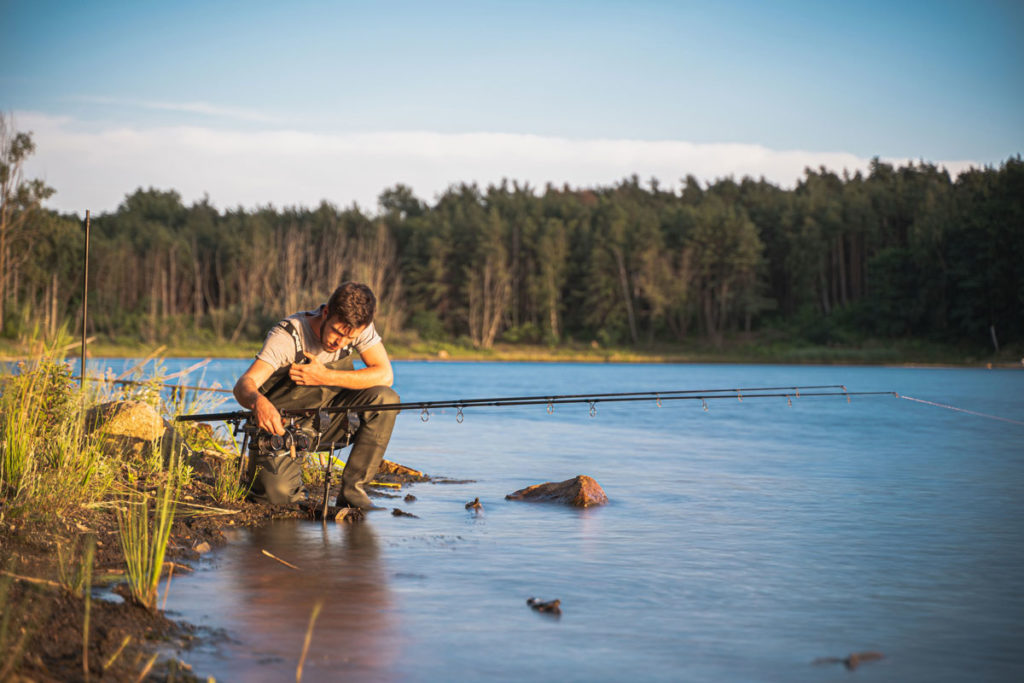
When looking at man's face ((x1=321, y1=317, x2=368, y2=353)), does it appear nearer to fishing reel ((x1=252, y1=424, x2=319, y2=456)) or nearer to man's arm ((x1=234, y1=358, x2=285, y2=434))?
man's arm ((x1=234, y1=358, x2=285, y2=434))

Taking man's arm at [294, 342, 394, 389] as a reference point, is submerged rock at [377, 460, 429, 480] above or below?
below

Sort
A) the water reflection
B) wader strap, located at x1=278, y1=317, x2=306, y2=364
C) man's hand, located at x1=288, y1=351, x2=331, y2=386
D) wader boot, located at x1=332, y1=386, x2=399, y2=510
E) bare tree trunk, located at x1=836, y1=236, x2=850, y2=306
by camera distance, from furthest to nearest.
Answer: bare tree trunk, located at x1=836, y1=236, x2=850, y2=306 < wader boot, located at x1=332, y1=386, x2=399, y2=510 < wader strap, located at x1=278, y1=317, x2=306, y2=364 < man's hand, located at x1=288, y1=351, x2=331, y2=386 < the water reflection

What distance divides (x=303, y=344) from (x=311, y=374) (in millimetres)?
265

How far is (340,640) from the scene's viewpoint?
4.06 metres

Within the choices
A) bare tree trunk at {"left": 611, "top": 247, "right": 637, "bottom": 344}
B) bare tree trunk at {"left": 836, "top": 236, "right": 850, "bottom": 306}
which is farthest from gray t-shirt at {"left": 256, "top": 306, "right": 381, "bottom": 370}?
bare tree trunk at {"left": 611, "top": 247, "right": 637, "bottom": 344}

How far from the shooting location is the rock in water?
7828mm

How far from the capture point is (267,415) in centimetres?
575

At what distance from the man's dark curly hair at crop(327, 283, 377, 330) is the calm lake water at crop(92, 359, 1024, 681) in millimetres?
1287

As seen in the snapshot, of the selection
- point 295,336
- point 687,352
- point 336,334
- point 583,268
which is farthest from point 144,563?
point 583,268

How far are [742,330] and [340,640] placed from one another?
224ft

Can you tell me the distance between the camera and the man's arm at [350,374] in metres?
5.96

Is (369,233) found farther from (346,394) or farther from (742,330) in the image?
(346,394)

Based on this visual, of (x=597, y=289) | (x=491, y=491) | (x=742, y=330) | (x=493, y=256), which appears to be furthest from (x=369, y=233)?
(x=491, y=491)

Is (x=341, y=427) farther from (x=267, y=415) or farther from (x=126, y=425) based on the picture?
(x=126, y=425)
